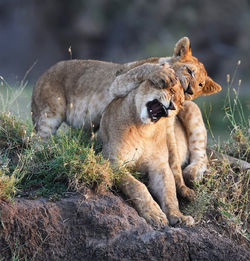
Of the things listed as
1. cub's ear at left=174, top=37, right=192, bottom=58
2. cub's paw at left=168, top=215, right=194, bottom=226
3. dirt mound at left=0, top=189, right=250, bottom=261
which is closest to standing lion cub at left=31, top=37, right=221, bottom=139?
cub's ear at left=174, top=37, right=192, bottom=58

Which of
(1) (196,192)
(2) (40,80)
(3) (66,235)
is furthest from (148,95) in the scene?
(2) (40,80)

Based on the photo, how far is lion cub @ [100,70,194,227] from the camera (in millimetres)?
4766

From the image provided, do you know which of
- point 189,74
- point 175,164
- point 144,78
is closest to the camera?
point 144,78

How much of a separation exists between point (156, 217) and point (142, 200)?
18 cm

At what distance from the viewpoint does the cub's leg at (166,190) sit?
4746 mm

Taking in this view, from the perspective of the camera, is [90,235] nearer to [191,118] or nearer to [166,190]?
[166,190]

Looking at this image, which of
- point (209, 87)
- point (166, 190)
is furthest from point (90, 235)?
point (209, 87)

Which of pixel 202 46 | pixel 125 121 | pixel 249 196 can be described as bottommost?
→ pixel 202 46

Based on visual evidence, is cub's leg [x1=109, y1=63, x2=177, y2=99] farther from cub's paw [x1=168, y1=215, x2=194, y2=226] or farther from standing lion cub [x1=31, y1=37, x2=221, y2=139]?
cub's paw [x1=168, y1=215, x2=194, y2=226]

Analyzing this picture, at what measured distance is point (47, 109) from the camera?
20.6 feet

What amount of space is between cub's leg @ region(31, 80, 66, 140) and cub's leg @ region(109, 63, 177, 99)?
3.52ft

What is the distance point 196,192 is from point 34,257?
1526 mm

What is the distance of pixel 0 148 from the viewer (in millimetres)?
5293

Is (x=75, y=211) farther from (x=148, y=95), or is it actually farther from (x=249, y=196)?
(x=249, y=196)
